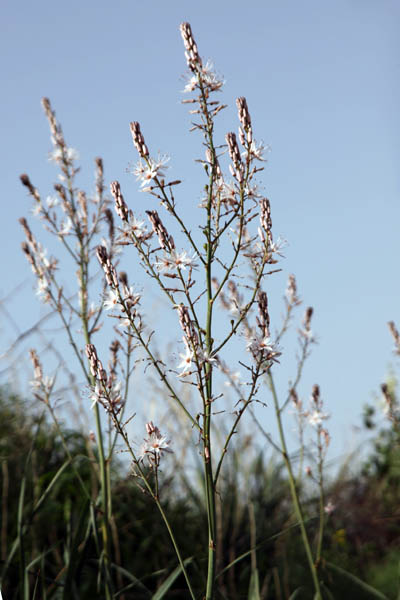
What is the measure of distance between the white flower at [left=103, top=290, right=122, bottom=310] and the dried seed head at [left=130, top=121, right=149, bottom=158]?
0.39 meters

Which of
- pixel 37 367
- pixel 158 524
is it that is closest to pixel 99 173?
pixel 37 367

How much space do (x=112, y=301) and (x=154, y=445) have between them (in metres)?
0.41

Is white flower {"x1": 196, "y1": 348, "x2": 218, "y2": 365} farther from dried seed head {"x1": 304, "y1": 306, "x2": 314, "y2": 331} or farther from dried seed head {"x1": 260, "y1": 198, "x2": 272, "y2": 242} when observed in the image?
dried seed head {"x1": 304, "y1": 306, "x2": 314, "y2": 331}

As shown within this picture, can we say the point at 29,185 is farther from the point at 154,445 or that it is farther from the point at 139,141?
the point at 154,445

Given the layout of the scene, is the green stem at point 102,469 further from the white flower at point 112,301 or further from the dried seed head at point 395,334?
the dried seed head at point 395,334

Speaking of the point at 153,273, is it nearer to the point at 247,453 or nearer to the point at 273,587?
the point at 273,587

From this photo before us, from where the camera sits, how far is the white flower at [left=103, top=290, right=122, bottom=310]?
6.04ft

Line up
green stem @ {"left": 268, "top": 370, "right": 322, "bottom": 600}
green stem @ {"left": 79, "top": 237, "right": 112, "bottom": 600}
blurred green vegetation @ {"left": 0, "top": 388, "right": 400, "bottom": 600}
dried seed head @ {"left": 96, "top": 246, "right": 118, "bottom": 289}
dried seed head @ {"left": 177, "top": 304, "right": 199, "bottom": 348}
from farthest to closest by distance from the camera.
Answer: blurred green vegetation @ {"left": 0, "top": 388, "right": 400, "bottom": 600} → green stem @ {"left": 268, "top": 370, "right": 322, "bottom": 600} → green stem @ {"left": 79, "top": 237, "right": 112, "bottom": 600} → dried seed head @ {"left": 96, "top": 246, "right": 118, "bottom": 289} → dried seed head @ {"left": 177, "top": 304, "right": 199, "bottom": 348}

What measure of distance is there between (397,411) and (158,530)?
182 centimetres

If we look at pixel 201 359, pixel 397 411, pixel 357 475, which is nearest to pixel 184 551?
pixel 397 411

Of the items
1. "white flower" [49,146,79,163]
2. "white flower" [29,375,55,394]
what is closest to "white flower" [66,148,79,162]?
"white flower" [49,146,79,163]

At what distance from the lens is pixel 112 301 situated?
1.87 meters

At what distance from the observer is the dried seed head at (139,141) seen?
6.02 feet

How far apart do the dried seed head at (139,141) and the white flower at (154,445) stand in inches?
29.2
